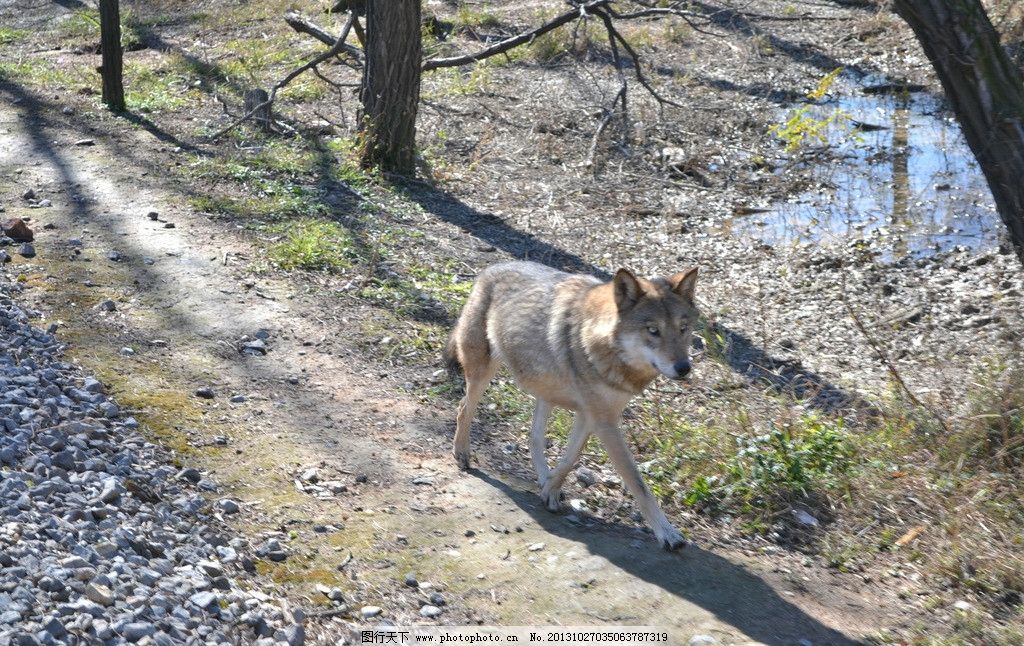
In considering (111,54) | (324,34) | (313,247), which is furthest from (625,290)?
(111,54)

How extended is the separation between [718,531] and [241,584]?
2919mm

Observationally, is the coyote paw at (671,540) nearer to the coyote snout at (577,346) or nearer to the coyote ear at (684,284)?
the coyote snout at (577,346)

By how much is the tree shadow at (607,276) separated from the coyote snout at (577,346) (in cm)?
208

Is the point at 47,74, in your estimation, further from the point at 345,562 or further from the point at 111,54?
the point at 345,562

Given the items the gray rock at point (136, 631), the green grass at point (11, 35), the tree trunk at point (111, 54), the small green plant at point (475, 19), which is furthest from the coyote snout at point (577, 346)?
the green grass at point (11, 35)

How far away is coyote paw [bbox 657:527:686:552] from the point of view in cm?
599

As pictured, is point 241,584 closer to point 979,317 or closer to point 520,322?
point 520,322

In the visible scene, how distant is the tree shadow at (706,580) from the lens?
5.29 meters

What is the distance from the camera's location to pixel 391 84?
12.9 m

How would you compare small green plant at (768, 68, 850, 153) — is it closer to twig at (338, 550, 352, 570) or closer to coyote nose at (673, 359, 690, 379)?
coyote nose at (673, 359, 690, 379)

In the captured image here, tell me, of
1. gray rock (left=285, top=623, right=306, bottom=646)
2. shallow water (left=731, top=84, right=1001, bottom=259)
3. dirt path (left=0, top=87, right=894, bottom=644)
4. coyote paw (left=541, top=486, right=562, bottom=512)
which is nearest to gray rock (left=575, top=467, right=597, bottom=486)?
dirt path (left=0, top=87, right=894, bottom=644)

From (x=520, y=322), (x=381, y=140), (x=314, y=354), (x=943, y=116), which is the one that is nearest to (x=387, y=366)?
(x=314, y=354)

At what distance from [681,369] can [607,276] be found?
5.08 meters

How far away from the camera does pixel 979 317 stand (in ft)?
32.0
